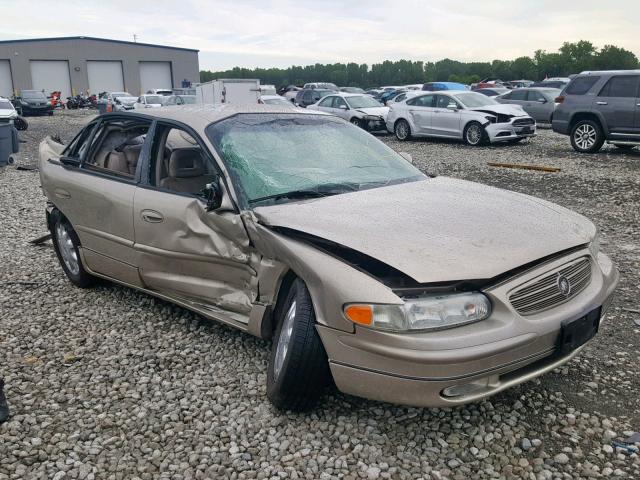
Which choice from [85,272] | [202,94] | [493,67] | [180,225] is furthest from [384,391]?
[493,67]

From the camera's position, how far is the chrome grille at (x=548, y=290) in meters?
2.71

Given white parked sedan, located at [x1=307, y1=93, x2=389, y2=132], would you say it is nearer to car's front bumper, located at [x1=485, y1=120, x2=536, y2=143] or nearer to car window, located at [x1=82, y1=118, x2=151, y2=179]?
car's front bumper, located at [x1=485, y1=120, x2=536, y2=143]

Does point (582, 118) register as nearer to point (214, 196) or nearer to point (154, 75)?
point (214, 196)

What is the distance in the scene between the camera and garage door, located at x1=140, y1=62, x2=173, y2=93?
5700 cm

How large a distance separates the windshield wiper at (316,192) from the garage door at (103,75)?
5656 centimetres

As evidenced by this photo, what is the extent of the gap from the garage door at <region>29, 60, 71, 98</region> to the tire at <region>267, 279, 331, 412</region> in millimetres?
56099

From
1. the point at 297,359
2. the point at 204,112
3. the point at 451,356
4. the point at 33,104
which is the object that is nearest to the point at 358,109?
the point at 204,112

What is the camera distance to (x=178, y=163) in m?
4.12

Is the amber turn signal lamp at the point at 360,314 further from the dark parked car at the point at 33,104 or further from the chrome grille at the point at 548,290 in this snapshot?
the dark parked car at the point at 33,104

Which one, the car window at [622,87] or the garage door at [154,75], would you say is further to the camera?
the garage door at [154,75]

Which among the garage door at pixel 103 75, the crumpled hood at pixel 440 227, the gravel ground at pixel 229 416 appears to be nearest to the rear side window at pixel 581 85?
the gravel ground at pixel 229 416

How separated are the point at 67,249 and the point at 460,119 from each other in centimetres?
1320

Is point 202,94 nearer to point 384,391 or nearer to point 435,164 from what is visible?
point 435,164

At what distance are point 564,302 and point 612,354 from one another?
3.73 ft
